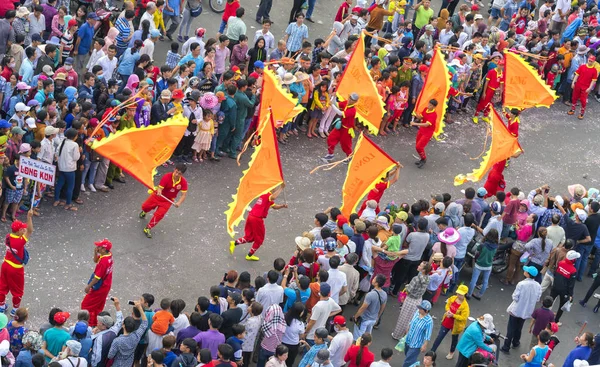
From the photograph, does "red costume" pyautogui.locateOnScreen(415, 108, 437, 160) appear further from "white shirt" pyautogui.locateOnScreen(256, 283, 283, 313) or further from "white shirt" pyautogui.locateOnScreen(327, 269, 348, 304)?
"white shirt" pyautogui.locateOnScreen(256, 283, 283, 313)

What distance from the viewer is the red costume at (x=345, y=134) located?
21688 millimetres

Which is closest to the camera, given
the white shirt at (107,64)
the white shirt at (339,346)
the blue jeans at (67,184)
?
the white shirt at (339,346)

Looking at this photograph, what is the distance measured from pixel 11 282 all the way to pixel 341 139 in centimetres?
845

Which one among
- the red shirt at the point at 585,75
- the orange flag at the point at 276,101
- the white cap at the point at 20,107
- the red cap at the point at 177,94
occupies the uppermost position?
the red shirt at the point at 585,75

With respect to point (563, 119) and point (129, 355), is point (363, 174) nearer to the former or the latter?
point (129, 355)

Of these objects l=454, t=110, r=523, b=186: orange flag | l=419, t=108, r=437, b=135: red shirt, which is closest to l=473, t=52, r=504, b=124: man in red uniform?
l=419, t=108, r=437, b=135: red shirt

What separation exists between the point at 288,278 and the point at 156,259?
256 centimetres

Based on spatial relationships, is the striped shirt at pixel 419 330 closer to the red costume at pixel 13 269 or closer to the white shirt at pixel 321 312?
the white shirt at pixel 321 312

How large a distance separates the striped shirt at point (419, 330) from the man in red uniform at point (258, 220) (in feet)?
11.0

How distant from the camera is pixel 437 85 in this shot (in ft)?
72.8

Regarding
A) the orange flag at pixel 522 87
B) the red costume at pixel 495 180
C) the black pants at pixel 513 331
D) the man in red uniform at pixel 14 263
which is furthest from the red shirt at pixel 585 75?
the man in red uniform at pixel 14 263

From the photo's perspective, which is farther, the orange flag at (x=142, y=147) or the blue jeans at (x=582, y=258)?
the blue jeans at (x=582, y=258)

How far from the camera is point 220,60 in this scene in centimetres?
2294

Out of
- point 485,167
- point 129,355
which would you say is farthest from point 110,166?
point 485,167
